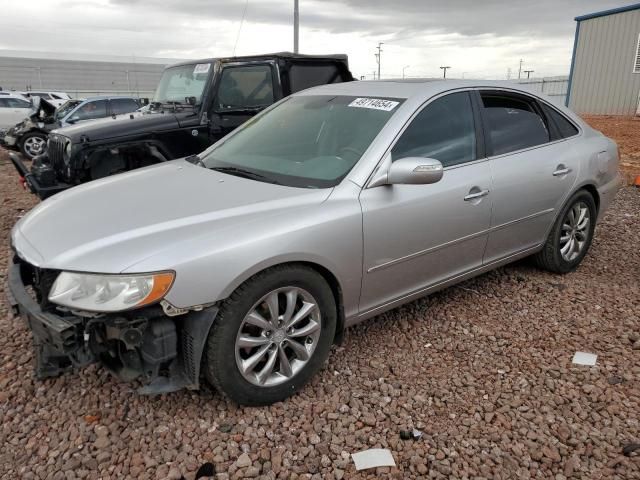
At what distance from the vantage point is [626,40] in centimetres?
1883

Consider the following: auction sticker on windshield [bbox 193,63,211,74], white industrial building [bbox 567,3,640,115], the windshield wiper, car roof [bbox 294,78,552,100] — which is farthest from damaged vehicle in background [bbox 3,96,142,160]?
white industrial building [bbox 567,3,640,115]

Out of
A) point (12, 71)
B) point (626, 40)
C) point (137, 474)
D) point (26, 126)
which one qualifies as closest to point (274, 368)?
point (137, 474)

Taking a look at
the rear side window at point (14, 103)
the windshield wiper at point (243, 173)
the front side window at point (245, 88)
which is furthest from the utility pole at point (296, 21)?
the windshield wiper at point (243, 173)

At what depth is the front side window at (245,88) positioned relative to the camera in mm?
6191

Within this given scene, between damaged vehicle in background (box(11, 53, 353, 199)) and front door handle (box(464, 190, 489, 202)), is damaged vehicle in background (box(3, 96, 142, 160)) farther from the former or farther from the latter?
front door handle (box(464, 190, 489, 202))

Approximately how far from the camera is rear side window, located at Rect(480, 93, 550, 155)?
3668 mm

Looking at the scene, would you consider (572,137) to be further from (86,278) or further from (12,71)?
(12,71)

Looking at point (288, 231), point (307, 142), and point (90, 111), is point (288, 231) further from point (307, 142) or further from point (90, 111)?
point (90, 111)

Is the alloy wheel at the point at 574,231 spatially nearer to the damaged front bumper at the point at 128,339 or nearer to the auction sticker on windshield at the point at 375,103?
the auction sticker on windshield at the point at 375,103

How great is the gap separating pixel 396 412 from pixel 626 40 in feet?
69.3

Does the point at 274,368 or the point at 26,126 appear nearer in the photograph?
the point at 274,368

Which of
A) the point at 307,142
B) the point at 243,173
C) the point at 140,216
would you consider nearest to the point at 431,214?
the point at 307,142

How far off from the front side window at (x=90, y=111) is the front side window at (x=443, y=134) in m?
11.5

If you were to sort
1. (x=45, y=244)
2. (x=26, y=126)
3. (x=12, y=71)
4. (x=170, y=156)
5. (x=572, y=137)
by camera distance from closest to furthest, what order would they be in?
1. (x=45, y=244)
2. (x=572, y=137)
3. (x=170, y=156)
4. (x=26, y=126)
5. (x=12, y=71)
